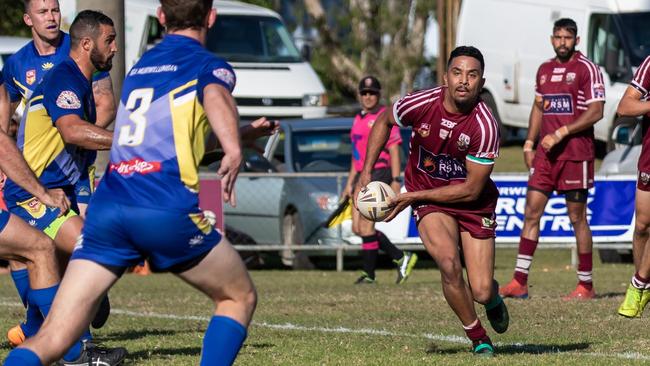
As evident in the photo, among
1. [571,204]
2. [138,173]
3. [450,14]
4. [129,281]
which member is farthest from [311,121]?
[450,14]

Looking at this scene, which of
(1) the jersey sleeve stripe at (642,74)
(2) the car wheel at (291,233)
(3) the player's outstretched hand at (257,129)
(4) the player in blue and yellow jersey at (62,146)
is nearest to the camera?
(3) the player's outstretched hand at (257,129)

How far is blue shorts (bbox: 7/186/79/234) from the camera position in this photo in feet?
27.2

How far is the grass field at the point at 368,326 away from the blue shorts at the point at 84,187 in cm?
100

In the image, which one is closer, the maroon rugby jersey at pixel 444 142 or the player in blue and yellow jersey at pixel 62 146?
the player in blue and yellow jersey at pixel 62 146

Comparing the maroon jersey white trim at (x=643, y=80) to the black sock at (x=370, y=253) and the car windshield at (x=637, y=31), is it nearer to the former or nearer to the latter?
the black sock at (x=370, y=253)

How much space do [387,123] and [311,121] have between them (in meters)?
8.99

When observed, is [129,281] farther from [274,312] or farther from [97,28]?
[97,28]

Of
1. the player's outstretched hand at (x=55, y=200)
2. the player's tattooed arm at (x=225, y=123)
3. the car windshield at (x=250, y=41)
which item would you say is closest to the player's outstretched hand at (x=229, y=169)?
the player's tattooed arm at (x=225, y=123)

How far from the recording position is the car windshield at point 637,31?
21656mm

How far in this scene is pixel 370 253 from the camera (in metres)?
15.0

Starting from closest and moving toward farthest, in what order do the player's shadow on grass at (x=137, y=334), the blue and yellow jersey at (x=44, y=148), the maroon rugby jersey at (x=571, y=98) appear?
the blue and yellow jersey at (x=44, y=148)
the player's shadow on grass at (x=137, y=334)
the maroon rugby jersey at (x=571, y=98)

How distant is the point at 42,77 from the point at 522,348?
134 inches

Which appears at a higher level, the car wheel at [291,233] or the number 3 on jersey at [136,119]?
the number 3 on jersey at [136,119]

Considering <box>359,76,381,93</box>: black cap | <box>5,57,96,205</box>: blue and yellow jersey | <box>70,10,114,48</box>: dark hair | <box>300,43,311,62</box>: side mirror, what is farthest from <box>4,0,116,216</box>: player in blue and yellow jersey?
<box>300,43,311,62</box>: side mirror
